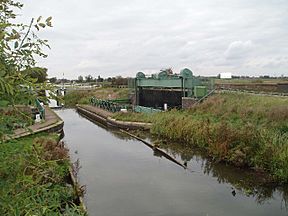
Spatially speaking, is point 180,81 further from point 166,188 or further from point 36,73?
point 36,73

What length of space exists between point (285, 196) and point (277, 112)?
7.27 meters

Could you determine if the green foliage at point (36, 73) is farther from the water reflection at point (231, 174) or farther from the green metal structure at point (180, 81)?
the green metal structure at point (180, 81)

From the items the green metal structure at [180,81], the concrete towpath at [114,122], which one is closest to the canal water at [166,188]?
the concrete towpath at [114,122]

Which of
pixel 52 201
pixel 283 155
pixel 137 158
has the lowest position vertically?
pixel 137 158

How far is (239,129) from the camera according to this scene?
13.0 metres

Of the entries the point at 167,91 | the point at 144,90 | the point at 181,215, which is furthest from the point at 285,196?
the point at 144,90

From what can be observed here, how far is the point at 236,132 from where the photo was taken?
12.4 m

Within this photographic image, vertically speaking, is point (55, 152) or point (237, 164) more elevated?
point (55, 152)

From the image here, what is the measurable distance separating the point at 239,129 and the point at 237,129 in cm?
11

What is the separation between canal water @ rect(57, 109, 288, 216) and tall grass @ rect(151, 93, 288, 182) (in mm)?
660

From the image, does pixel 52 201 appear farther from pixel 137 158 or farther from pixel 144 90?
pixel 144 90

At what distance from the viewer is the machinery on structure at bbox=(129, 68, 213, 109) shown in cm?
2412

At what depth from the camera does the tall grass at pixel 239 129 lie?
10.8 meters

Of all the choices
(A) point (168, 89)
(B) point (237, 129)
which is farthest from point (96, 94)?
(B) point (237, 129)
